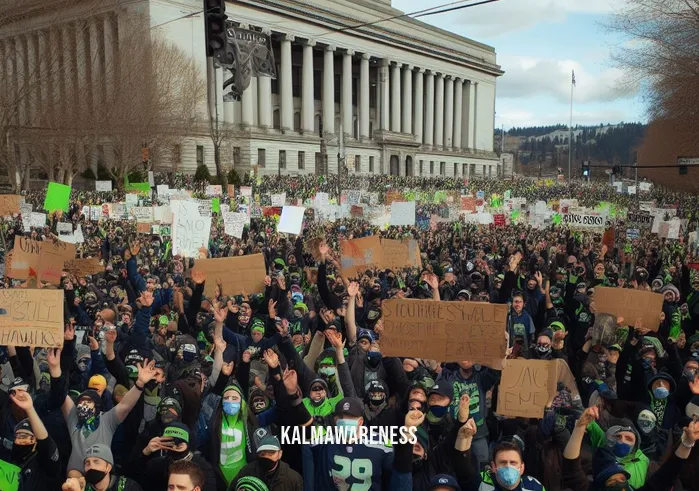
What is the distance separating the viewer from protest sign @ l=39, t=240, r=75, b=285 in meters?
9.65

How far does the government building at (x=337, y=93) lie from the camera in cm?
4809

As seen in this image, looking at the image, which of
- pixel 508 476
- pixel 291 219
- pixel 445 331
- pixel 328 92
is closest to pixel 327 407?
pixel 445 331

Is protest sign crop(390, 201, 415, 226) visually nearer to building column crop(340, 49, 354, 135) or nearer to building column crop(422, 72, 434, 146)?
building column crop(340, 49, 354, 135)

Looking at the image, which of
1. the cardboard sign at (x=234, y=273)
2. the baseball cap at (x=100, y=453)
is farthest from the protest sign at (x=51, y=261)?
the baseball cap at (x=100, y=453)

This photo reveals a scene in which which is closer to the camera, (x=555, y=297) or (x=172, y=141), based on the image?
(x=555, y=297)

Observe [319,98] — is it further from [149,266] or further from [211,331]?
[211,331]

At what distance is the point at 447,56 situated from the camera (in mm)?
78688

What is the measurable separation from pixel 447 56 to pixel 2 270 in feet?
237

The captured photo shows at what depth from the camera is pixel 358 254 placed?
34.7 ft

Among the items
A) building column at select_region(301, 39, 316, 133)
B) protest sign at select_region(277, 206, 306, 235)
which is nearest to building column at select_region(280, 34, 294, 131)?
building column at select_region(301, 39, 316, 133)

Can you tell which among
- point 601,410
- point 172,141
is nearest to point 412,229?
point 601,410

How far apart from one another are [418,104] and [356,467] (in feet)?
246

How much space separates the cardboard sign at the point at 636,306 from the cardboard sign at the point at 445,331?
269 cm

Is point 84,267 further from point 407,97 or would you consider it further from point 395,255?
point 407,97
